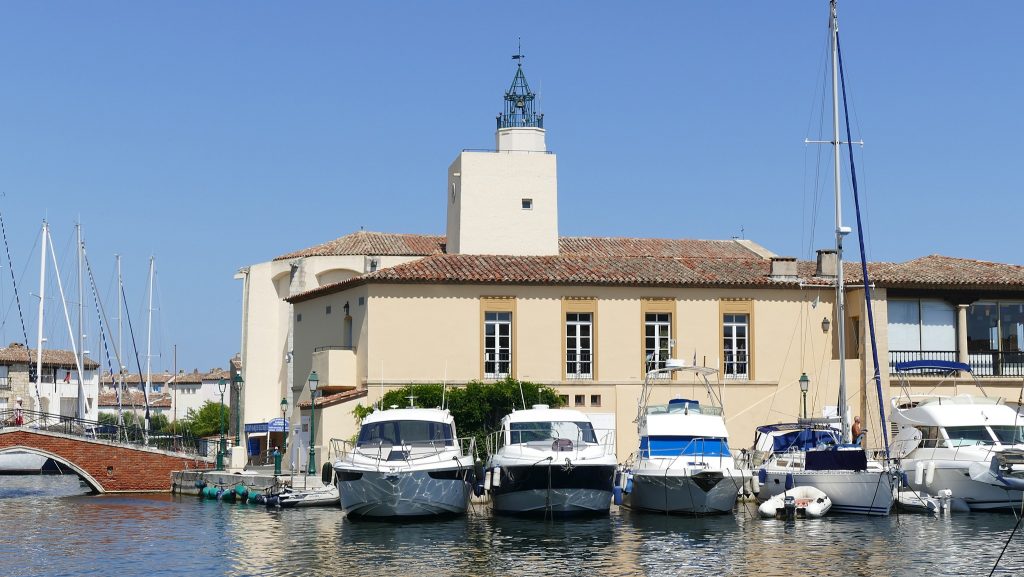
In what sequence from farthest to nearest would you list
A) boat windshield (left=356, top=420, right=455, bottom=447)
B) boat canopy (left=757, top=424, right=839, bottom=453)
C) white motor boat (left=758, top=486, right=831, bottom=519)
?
boat canopy (left=757, top=424, right=839, bottom=453)
boat windshield (left=356, top=420, right=455, bottom=447)
white motor boat (left=758, top=486, right=831, bottom=519)

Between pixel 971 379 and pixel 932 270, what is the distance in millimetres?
4461

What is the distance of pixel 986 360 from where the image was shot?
4800 cm

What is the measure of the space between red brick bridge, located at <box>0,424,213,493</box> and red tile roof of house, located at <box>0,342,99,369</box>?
39.7 meters

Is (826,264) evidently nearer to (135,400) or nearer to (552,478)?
(552,478)

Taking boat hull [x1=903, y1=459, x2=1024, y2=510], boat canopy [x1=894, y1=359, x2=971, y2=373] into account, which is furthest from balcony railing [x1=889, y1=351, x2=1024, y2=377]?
boat hull [x1=903, y1=459, x2=1024, y2=510]

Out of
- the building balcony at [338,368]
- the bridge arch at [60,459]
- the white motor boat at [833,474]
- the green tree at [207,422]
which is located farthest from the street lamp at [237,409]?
the white motor boat at [833,474]

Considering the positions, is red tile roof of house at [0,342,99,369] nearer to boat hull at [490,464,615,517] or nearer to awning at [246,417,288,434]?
awning at [246,417,288,434]

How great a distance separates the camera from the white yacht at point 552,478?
105 ft

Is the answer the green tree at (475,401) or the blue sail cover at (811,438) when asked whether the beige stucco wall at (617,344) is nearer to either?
the green tree at (475,401)

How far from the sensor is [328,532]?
31.1 m

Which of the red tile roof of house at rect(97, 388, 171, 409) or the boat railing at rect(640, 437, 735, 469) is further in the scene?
the red tile roof of house at rect(97, 388, 171, 409)

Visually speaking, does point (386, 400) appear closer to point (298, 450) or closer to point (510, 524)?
point (298, 450)

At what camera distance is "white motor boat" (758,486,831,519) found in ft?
110

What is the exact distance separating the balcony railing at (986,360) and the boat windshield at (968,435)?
11.1 m
